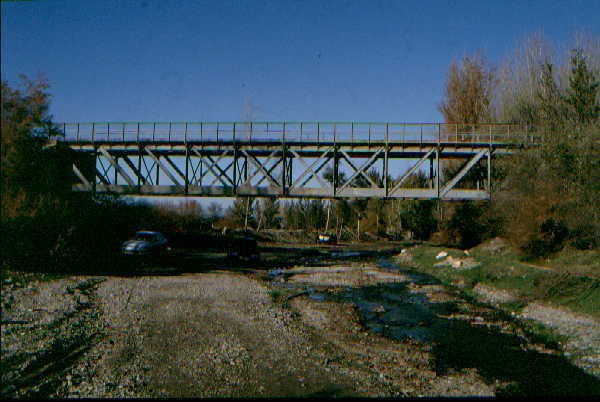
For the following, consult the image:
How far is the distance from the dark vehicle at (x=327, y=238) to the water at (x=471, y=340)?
47739 millimetres

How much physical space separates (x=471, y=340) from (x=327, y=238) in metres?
57.4

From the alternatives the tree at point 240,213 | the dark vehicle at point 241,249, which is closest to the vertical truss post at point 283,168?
the dark vehicle at point 241,249

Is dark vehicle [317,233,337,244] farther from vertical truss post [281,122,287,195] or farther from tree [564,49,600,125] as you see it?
tree [564,49,600,125]

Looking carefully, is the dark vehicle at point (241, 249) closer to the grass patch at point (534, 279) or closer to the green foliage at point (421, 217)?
the grass patch at point (534, 279)

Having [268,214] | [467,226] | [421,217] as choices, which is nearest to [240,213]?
[268,214]

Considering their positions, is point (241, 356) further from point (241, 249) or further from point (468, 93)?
point (468, 93)

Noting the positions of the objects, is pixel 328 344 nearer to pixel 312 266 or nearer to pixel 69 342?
pixel 69 342

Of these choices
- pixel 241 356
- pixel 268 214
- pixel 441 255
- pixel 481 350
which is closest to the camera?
pixel 241 356

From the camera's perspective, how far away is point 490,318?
17.3 m

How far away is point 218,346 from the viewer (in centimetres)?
1159

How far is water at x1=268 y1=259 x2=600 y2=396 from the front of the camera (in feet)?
34.3

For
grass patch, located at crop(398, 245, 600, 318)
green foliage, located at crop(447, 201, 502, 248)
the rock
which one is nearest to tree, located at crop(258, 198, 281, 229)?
green foliage, located at crop(447, 201, 502, 248)

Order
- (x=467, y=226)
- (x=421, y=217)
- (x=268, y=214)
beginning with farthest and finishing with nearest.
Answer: (x=268, y=214) < (x=421, y=217) < (x=467, y=226)

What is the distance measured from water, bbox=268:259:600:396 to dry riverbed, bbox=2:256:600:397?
0.57 ft
